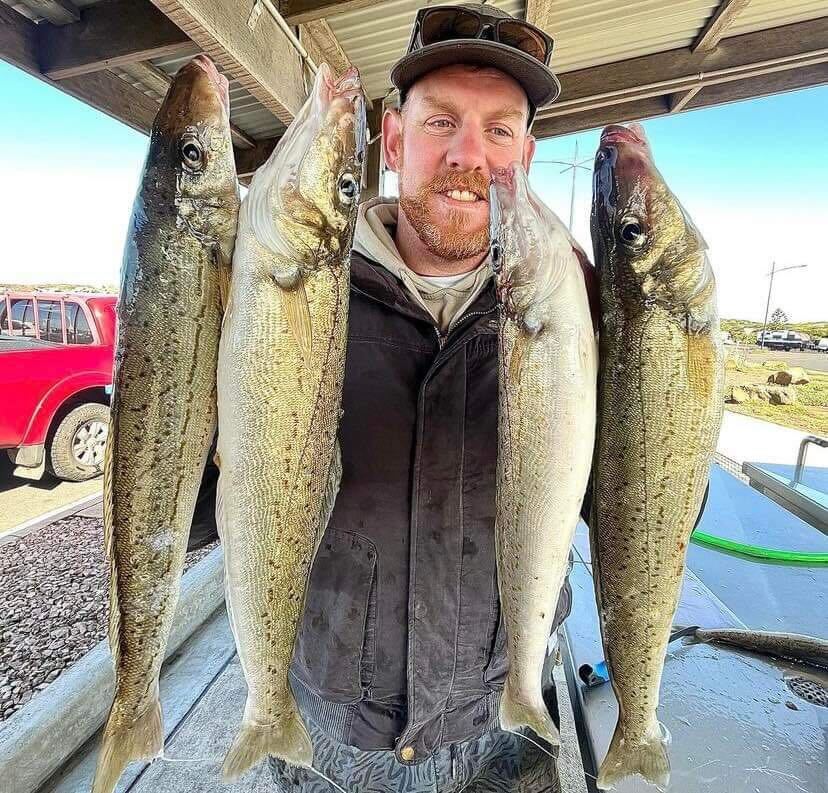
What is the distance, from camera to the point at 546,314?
136 centimetres

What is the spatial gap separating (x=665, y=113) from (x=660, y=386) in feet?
17.1

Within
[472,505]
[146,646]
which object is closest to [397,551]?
[472,505]

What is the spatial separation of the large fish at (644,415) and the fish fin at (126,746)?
4.05ft

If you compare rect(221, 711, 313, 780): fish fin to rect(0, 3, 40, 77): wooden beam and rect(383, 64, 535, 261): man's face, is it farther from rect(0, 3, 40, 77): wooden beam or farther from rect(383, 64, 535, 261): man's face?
rect(0, 3, 40, 77): wooden beam

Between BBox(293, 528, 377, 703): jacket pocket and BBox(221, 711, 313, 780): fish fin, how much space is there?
1.09 feet

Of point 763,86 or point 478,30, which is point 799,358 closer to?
point 763,86

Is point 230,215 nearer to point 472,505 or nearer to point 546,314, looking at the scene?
point 546,314

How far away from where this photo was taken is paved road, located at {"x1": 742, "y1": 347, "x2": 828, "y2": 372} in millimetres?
25688

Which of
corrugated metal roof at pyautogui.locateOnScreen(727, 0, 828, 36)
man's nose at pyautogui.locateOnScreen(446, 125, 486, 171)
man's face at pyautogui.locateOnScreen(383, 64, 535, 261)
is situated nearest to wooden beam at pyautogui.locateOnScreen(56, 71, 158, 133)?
man's face at pyautogui.locateOnScreen(383, 64, 535, 261)

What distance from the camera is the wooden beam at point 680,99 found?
194 inches

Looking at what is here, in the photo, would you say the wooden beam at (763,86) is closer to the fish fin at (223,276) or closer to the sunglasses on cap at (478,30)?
the sunglasses on cap at (478,30)

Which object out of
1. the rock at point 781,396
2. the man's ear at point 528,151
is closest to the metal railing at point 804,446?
the man's ear at point 528,151

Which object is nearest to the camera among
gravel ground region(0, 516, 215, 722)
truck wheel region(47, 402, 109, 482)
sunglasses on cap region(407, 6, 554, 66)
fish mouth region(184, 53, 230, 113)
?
fish mouth region(184, 53, 230, 113)

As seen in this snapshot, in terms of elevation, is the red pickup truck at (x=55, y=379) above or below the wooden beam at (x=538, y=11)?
below
